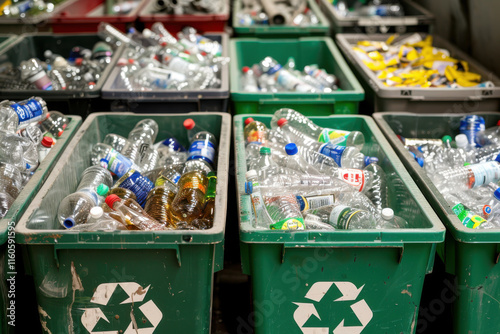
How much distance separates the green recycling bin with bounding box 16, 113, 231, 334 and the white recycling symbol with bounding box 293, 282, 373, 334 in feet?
1.16

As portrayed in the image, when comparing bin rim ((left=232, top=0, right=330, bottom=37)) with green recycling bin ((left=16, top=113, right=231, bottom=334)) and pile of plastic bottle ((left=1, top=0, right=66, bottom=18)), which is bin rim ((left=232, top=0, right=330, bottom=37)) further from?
green recycling bin ((left=16, top=113, right=231, bottom=334))

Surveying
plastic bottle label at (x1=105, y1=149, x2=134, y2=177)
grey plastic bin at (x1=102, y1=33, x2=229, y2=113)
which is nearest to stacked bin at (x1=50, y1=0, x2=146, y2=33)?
grey plastic bin at (x1=102, y1=33, x2=229, y2=113)

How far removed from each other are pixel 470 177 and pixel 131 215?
159 centimetres

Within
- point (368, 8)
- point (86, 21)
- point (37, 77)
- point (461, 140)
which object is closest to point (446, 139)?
point (461, 140)

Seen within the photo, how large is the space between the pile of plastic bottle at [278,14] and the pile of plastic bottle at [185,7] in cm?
31

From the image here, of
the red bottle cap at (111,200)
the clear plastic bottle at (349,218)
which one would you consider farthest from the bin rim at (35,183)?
the clear plastic bottle at (349,218)

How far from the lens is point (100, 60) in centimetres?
367

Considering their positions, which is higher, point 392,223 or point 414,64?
point 414,64

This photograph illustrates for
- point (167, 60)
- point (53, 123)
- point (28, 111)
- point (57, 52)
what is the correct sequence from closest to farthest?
point (28, 111) → point (53, 123) → point (167, 60) → point (57, 52)

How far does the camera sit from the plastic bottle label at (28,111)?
2.44m

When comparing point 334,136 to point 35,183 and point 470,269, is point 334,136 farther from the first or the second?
point 35,183

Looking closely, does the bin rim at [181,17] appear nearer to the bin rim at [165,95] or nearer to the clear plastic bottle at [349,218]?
the bin rim at [165,95]

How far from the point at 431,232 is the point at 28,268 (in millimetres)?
1459

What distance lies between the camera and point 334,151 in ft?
8.19
